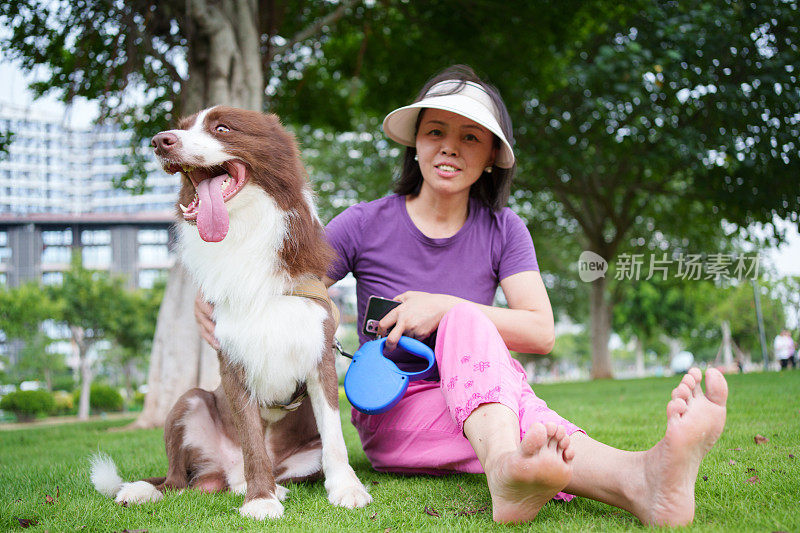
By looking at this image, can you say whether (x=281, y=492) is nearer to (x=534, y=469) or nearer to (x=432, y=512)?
(x=432, y=512)

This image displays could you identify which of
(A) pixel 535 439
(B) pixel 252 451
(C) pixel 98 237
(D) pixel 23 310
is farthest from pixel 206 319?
(C) pixel 98 237

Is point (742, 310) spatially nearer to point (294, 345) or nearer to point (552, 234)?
point (552, 234)

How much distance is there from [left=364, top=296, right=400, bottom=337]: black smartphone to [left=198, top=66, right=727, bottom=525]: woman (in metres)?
0.10

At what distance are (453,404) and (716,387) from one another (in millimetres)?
878

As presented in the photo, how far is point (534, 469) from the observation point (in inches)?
69.8

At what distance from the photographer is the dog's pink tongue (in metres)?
2.47

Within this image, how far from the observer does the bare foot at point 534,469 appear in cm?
176

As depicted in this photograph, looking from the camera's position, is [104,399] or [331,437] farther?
[104,399]

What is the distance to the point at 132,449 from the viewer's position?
4.80 m

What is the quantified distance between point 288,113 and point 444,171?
30.3 ft

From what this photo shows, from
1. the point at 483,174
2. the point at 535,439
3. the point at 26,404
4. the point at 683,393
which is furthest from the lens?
the point at 26,404

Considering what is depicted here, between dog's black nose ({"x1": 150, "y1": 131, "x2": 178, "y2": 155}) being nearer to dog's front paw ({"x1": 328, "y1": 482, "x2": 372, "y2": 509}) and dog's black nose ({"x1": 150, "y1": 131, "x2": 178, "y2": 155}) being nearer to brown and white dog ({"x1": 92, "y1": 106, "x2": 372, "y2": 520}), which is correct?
brown and white dog ({"x1": 92, "y1": 106, "x2": 372, "y2": 520})

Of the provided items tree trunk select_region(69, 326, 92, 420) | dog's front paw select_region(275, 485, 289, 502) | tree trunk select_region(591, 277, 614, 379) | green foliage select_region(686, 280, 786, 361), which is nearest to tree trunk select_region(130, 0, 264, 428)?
dog's front paw select_region(275, 485, 289, 502)

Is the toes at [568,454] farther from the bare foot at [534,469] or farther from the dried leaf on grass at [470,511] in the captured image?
the dried leaf on grass at [470,511]
